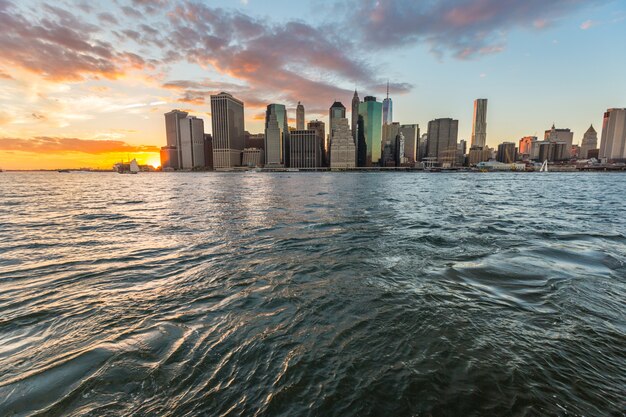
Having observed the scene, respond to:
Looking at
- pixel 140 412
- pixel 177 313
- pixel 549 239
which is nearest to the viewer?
pixel 140 412

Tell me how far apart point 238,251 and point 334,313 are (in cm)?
751

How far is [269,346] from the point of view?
20.0ft

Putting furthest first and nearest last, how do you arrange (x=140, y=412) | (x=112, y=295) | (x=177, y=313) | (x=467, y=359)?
(x=112, y=295), (x=177, y=313), (x=467, y=359), (x=140, y=412)

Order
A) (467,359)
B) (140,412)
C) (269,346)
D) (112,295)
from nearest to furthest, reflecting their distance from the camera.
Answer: (140,412) < (467,359) < (269,346) < (112,295)

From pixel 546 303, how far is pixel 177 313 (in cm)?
980

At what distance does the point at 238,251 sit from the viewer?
1375 centimetres

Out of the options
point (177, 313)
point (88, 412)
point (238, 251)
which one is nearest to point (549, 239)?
point (238, 251)

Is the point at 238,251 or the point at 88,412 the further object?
the point at 238,251

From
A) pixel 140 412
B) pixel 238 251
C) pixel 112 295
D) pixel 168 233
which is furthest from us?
pixel 168 233

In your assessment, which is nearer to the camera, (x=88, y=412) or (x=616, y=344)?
(x=88, y=412)

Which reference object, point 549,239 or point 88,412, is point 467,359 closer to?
point 88,412

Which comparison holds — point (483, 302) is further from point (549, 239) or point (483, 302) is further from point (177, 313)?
point (549, 239)

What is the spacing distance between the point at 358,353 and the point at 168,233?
1562 centimetres

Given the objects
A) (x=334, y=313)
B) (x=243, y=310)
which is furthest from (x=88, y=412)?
(x=334, y=313)
